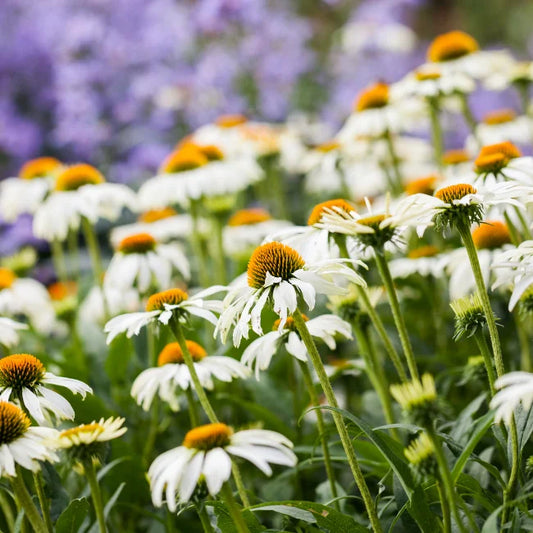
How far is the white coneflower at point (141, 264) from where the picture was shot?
1.48m

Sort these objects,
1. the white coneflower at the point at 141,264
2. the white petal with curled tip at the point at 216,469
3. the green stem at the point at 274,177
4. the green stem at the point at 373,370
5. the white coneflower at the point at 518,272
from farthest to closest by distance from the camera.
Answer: the green stem at the point at 274,177 → the white coneflower at the point at 141,264 → the green stem at the point at 373,370 → the white coneflower at the point at 518,272 → the white petal with curled tip at the point at 216,469

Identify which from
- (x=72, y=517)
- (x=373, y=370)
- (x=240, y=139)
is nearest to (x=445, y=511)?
(x=373, y=370)

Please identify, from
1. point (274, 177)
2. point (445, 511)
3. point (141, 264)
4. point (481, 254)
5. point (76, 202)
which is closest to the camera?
point (445, 511)

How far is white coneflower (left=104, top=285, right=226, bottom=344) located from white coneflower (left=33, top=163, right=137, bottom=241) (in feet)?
2.05

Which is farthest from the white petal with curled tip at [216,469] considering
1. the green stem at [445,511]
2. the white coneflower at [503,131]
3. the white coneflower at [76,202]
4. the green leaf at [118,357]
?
the white coneflower at [503,131]

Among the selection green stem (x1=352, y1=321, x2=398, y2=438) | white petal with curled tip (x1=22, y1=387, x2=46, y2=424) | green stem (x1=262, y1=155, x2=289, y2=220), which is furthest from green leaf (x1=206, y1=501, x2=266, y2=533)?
green stem (x1=262, y1=155, x2=289, y2=220)

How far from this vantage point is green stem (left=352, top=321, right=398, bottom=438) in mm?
1183

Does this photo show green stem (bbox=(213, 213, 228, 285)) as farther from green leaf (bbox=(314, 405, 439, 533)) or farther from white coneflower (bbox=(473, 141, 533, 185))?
green leaf (bbox=(314, 405, 439, 533))

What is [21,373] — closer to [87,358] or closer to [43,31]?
[87,358]

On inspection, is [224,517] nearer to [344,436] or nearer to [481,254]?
[344,436]

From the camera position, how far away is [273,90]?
3.71 m

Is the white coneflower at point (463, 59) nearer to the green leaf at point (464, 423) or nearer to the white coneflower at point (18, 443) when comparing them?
the green leaf at point (464, 423)

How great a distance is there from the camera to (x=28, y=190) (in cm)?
202

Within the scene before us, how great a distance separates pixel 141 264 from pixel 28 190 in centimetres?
67
